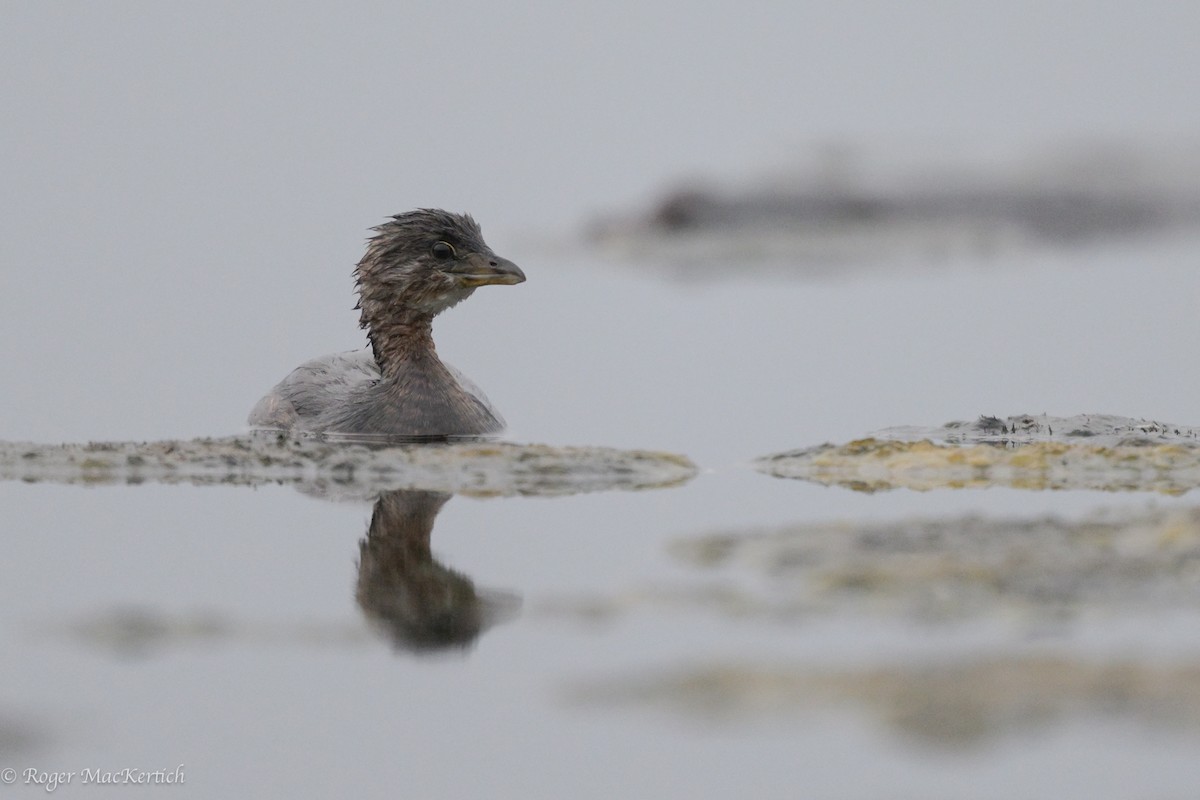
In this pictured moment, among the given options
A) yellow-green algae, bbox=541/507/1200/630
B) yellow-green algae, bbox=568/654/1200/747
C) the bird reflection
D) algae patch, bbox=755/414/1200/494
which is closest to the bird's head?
algae patch, bbox=755/414/1200/494

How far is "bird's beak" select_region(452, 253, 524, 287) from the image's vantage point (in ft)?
35.3

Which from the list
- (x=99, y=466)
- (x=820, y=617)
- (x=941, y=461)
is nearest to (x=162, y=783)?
(x=820, y=617)

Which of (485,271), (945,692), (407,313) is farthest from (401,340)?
(945,692)

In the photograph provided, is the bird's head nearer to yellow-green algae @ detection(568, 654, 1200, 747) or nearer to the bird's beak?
the bird's beak

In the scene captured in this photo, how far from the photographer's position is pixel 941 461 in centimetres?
809

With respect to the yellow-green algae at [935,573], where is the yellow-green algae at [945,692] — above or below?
below

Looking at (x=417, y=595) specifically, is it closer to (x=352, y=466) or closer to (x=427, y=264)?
(x=352, y=466)

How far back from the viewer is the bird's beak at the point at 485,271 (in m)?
10.8

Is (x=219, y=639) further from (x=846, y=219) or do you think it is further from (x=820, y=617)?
(x=846, y=219)

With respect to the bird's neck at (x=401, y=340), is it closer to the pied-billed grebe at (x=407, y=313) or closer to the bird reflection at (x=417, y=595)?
the pied-billed grebe at (x=407, y=313)

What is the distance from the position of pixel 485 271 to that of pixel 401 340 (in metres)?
0.75

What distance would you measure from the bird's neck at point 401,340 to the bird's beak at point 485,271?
398 mm

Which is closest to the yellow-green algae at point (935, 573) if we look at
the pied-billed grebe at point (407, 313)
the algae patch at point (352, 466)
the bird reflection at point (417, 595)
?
the bird reflection at point (417, 595)

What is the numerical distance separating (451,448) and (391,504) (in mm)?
1237
